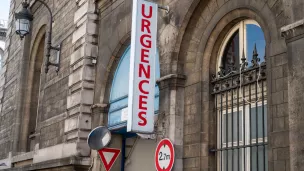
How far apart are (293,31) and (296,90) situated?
788mm

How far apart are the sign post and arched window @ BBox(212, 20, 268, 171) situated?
82cm

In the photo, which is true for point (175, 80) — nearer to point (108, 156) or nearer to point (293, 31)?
point (108, 156)

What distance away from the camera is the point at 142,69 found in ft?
28.1

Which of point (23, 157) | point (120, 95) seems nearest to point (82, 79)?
point (120, 95)

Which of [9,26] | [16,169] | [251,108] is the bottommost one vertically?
[16,169]

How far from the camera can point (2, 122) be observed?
1995cm

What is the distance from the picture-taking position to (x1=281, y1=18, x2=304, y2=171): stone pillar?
5719mm

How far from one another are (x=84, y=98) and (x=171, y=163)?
15.1ft

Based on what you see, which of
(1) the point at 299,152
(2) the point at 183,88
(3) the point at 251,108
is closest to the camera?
(1) the point at 299,152

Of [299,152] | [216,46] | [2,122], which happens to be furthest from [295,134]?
[2,122]

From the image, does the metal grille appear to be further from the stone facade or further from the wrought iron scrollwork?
the stone facade

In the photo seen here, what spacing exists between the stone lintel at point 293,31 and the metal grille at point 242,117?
3.01ft

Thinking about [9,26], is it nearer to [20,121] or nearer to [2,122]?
[2,122]

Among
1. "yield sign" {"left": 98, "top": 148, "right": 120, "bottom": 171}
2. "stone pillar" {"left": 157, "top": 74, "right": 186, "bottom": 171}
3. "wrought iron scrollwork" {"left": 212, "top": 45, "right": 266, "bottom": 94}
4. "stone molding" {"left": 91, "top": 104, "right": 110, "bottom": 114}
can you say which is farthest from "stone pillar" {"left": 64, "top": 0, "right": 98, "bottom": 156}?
"wrought iron scrollwork" {"left": 212, "top": 45, "right": 266, "bottom": 94}
